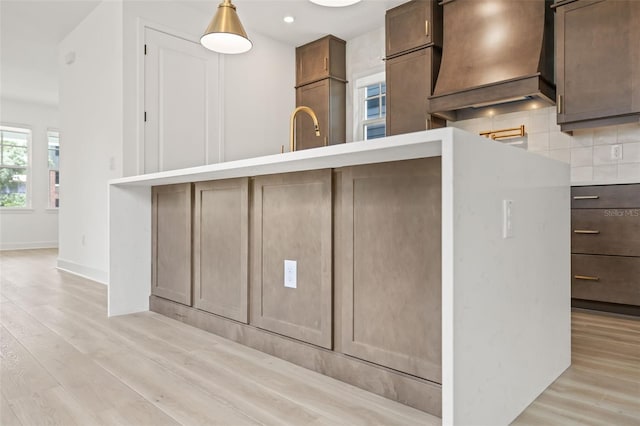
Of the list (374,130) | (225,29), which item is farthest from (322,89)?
(225,29)

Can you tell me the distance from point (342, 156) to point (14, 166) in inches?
326

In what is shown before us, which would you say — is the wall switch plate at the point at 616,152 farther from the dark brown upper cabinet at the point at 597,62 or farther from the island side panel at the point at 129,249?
the island side panel at the point at 129,249

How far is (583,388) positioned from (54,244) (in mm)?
8561

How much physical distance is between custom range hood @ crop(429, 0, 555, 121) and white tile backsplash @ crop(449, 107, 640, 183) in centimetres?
13

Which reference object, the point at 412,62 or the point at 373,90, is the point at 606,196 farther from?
the point at 373,90

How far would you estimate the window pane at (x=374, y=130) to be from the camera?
4859 millimetres

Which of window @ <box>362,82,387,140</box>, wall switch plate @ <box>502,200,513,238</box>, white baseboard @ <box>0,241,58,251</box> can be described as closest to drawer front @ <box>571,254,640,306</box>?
wall switch plate @ <box>502,200,513,238</box>

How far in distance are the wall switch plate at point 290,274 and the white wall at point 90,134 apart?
2400 mm

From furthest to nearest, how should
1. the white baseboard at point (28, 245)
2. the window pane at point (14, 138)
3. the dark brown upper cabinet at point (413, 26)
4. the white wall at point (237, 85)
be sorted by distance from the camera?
1. the window pane at point (14, 138)
2. the white baseboard at point (28, 245)
3. the dark brown upper cabinet at point (413, 26)
4. the white wall at point (237, 85)

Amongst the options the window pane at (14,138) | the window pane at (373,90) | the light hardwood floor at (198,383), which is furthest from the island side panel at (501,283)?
the window pane at (14,138)

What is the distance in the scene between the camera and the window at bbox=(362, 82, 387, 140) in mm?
4824

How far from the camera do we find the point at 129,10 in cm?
362

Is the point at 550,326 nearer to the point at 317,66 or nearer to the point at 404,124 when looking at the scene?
the point at 404,124

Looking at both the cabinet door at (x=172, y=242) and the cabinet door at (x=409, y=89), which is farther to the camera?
the cabinet door at (x=409, y=89)
